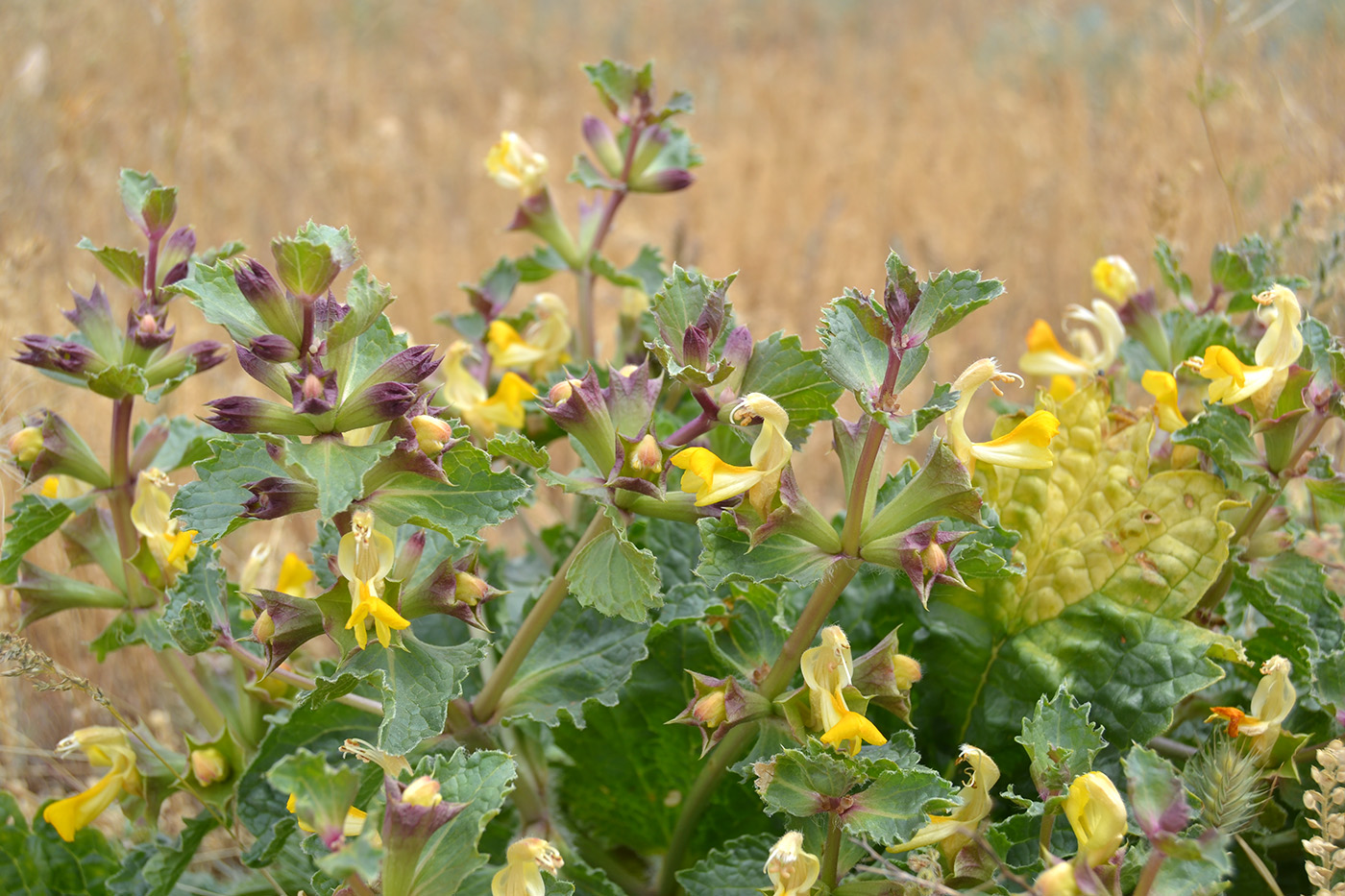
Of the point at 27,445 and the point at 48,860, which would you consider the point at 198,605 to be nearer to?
the point at 27,445

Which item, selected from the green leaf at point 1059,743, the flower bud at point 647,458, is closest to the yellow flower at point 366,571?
the flower bud at point 647,458

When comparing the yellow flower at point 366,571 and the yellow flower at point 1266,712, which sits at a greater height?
the yellow flower at point 366,571

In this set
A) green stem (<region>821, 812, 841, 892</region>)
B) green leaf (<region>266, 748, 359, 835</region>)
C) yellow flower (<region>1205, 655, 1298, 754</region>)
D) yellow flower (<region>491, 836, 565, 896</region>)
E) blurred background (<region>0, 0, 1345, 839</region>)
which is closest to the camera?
green leaf (<region>266, 748, 359, 835</region>)

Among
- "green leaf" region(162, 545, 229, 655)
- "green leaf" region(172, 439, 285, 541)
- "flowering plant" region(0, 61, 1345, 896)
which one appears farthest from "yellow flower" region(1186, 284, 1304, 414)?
"green leaf" region(162, 545, 229, 655)

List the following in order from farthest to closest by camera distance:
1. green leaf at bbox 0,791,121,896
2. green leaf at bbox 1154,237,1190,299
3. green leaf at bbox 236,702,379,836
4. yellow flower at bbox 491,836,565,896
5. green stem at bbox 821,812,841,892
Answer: green leaf at bbox 1154,237,1190,299, green leaf at bbox 0,791,121,896, green leaf at bbox 236,702,379,836, green stem at bbox 821,812,841,892, yellow flower at bbox 491,836,565,896

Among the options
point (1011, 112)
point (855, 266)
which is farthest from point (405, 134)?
point (1011, 112)

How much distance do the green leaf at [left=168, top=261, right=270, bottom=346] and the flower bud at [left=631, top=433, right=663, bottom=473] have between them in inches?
13.6

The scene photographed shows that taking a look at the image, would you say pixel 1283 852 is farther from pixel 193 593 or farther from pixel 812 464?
pixel 812 464

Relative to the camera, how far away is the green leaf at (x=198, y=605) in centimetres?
103

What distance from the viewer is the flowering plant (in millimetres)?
922

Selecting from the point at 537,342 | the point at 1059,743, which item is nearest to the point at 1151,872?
the point at 1059,743

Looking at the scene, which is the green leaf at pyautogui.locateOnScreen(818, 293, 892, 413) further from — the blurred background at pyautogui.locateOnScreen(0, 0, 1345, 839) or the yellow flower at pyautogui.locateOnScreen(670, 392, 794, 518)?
the blurred background at pyautogui.locateOnScreen(0, 0, 1345, 839)

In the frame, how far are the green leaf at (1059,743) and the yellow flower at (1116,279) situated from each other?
687 millimetres

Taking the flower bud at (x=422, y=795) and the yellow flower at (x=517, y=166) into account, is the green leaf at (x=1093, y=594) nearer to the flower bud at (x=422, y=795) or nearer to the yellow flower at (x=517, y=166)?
the flower bud at (x=422, y=795)
